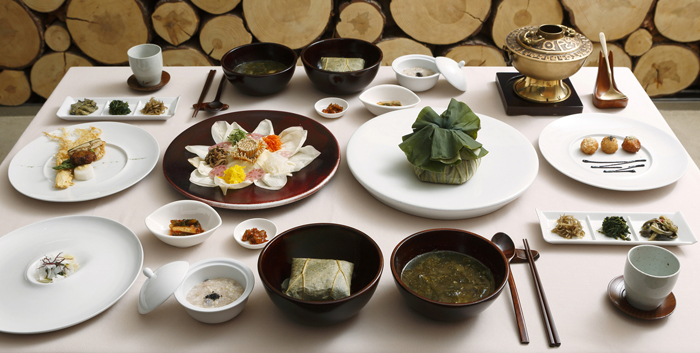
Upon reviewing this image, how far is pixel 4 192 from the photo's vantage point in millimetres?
1550

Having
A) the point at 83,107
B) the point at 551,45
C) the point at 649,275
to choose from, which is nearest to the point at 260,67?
the point at 83,107

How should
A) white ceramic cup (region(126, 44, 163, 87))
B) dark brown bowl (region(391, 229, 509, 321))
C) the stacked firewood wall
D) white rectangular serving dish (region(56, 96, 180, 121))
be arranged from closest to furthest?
dark brown bowl (region(391, 229, 509, 321))
white rectangular serving dish (region(56, 96, 180, 121))
white ceramic cup (region(126, 44, 163, 87))
the stacked firewood wall

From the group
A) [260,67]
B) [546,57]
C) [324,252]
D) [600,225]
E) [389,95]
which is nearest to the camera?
[324,252]

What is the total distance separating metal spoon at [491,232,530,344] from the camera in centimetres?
112

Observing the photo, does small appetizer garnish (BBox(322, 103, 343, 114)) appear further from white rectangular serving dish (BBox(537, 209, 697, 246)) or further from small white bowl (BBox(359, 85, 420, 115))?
white rectangular serving dish (BBox(537, 209, 697, 246))

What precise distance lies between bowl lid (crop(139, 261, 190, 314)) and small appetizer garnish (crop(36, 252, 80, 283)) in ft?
0.86

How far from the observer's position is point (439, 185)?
1497 millimetres

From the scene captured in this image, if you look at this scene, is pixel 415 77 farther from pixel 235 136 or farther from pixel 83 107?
pixel 83 107

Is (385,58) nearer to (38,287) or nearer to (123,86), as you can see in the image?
(123,86)

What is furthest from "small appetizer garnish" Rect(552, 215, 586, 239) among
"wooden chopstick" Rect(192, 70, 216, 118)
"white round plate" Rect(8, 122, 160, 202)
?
"wooden chopstick" Rect(192, 70, 216, 118)

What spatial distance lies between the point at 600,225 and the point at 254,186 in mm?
990

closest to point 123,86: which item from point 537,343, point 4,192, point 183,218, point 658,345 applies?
point 4,192

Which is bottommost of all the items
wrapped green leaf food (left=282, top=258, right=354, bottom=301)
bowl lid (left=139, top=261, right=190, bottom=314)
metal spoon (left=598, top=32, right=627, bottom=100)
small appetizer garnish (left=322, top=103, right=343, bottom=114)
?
small appetizer garnish (left=322, top=103, right=343, bottom=114)

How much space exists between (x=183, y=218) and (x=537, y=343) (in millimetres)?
970
